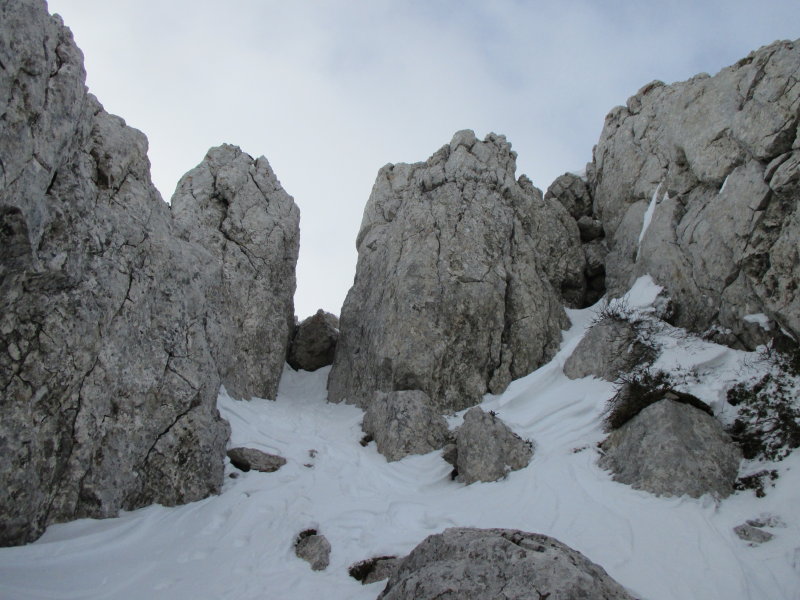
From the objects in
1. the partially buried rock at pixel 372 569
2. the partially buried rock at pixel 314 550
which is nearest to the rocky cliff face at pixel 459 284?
the partially buried rock at pixel 314 550

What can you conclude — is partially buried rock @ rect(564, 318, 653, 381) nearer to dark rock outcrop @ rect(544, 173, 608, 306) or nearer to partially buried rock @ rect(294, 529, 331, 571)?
dark rock outcrop @ rect(544, 173, 608, 306)

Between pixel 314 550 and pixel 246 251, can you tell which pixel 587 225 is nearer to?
pixel 246 251

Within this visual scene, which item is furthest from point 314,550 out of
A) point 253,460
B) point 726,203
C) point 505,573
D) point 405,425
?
point 726,203

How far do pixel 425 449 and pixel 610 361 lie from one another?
5.87 metres

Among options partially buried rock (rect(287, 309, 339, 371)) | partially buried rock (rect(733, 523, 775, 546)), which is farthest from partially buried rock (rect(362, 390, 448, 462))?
partially buried rock (rect(733, 523, 775, 546))

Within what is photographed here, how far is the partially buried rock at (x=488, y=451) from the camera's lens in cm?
1247

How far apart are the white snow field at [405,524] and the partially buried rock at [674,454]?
0.30 meters

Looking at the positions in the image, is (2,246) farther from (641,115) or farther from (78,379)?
(641,115)

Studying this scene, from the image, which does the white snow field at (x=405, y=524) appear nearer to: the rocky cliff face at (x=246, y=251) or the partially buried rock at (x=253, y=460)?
the partially buried rock at (x=253, y=460)

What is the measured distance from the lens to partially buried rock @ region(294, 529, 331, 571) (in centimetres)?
844

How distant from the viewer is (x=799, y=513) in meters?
8.41

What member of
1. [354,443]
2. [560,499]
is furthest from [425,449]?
[560,499]

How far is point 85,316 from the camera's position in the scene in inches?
353

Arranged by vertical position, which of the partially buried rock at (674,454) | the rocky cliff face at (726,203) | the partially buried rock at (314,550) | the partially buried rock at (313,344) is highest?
the rocky cliff face at (726,203)
